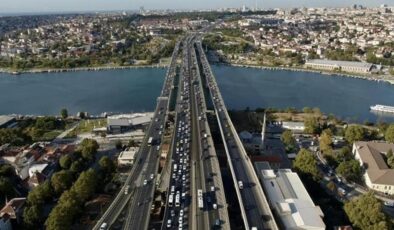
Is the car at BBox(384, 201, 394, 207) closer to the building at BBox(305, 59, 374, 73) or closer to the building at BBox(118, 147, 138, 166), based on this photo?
the building at BBox(118, 147, 138, 166)

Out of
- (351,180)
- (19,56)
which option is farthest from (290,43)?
(351,180)

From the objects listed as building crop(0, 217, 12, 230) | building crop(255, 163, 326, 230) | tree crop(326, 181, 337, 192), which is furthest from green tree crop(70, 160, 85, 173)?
tree crop(326, 181, 337, 192)

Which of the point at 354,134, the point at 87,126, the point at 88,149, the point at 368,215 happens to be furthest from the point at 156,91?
the point at 368,215

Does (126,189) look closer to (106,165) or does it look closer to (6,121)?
(106,165)

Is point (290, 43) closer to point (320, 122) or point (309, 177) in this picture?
point (320, 122)

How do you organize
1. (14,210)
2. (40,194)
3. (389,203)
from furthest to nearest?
(389,203)
(40,194)
(14,210)
